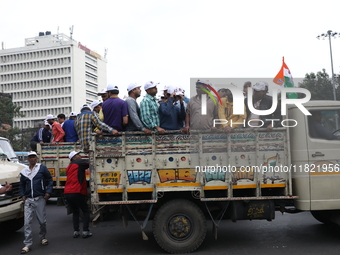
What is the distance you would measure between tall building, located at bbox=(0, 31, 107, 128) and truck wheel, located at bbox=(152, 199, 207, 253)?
11809cm

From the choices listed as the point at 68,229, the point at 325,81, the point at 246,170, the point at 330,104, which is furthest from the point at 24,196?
the point at 325,81

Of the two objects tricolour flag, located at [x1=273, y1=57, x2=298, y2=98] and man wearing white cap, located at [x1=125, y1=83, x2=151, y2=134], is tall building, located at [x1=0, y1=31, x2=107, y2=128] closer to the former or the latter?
tricolour flag, located at [x1=273, y1=57, x2=298, y2=98]

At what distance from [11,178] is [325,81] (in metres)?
34.1

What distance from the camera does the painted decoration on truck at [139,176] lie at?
546 centimetres

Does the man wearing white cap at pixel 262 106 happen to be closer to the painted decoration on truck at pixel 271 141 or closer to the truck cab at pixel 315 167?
the painted decoration on truck at pixel 271 141

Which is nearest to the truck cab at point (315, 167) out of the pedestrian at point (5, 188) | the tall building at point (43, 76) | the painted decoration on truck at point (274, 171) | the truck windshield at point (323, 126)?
the truck windshield at point (323, 126)

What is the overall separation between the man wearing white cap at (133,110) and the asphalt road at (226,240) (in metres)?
1.70

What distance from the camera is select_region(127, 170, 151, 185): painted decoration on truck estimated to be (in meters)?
5.46

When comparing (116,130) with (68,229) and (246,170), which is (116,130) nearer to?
(246,170)

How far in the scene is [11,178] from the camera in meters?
6.57

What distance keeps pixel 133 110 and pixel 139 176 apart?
116 centimetres

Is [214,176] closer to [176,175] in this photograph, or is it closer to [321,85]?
[176,175]

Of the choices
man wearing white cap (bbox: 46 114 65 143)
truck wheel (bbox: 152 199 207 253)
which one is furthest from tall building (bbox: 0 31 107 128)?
truck wheel (bbox: 152 199 207 253)

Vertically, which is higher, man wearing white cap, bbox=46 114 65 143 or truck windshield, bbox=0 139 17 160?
man wearing white cap, bbox=46 114 65 143
